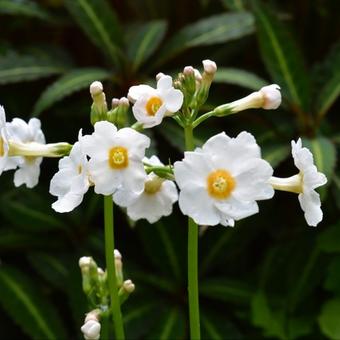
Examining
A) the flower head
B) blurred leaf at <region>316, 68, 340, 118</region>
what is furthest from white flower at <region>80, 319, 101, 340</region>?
blurred leaf at <region>316, 68, 340, 118</region>

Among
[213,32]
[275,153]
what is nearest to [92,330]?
[275,153]

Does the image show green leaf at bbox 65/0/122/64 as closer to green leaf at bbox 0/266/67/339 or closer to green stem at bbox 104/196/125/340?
green leaf at bbox 0/266/67/339

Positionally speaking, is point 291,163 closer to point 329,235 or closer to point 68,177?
point 329,235

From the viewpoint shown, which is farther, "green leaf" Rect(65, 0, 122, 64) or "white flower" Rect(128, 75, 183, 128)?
"green leaf" Rect(65, 0, 122, 64)

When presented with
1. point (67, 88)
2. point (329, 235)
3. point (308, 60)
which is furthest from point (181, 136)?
point (308, 60)

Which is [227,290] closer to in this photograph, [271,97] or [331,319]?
[331,319]

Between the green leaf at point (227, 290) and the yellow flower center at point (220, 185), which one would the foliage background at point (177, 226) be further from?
the yellow flower center at point (220, 185)

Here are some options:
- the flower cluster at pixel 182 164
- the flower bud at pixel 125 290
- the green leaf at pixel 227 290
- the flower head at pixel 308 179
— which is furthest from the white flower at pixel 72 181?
the green leaf at pixel 227 290
